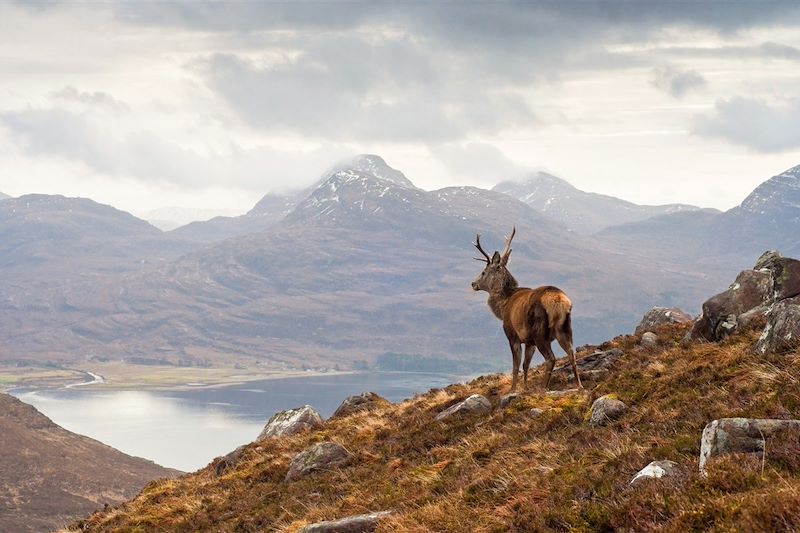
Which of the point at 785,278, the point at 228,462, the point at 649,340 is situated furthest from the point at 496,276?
the point at 228,462

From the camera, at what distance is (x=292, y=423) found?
3269 cm

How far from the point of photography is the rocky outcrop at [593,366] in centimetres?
2358

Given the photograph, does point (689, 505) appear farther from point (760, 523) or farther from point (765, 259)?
point (765, 259)

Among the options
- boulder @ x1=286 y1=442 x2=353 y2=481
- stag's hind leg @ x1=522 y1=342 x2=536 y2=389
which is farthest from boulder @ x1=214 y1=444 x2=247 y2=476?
stag's hind leg @ x1=522 y1=342 x2=536 y2=389

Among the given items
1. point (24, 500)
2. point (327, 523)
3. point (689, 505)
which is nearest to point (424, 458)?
point (327, 523)

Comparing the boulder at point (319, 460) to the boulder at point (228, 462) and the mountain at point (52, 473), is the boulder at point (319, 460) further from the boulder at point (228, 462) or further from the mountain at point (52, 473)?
the mountain at point (52, 473)

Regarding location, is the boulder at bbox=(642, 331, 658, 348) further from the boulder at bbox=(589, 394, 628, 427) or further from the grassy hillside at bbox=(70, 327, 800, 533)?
the boulder at bbox=(589, 394, 628, 427)

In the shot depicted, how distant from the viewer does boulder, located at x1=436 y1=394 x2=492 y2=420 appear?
22516 mm

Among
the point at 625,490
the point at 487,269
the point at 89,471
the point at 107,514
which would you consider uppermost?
the point at 487,269

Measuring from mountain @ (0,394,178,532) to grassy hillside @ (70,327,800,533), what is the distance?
96606 millimetres

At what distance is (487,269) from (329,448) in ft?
23.1

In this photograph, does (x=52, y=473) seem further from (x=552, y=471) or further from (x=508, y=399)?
(x=552, y=471)

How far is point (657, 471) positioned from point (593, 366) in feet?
44.8

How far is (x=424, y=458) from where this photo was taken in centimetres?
1925
